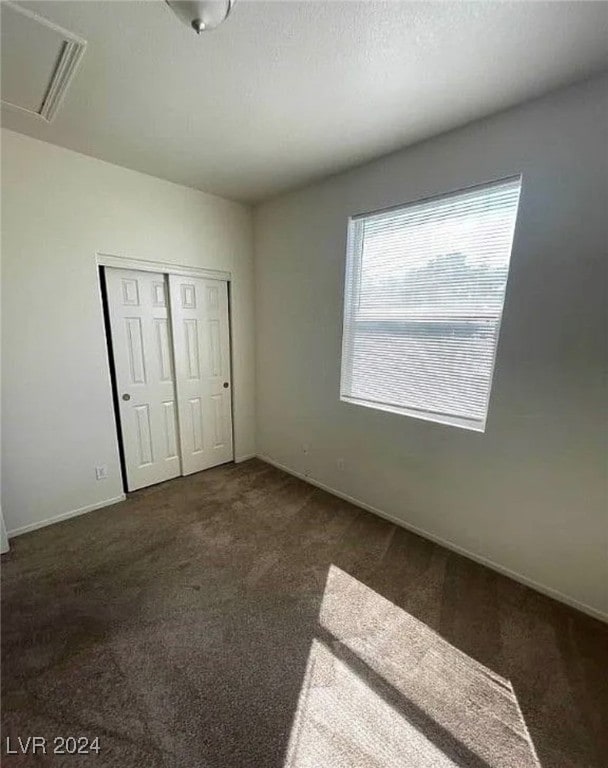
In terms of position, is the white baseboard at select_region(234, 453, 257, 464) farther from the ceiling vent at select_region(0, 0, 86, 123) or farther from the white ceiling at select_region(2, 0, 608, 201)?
the ceiling vent at select_region(0, 0, 86, 123)

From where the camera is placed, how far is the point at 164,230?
2.84 meters

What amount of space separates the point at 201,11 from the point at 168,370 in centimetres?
248

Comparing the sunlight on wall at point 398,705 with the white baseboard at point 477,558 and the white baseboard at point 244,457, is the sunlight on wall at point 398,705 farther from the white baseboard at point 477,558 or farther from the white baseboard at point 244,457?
the white baseboard at point 244,457

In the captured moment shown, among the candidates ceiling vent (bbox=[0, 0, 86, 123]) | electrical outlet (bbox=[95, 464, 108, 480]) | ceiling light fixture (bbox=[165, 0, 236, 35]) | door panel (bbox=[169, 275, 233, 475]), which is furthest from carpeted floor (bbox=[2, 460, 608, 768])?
ceiling vent (bbox=[0, 0, 86, 123])

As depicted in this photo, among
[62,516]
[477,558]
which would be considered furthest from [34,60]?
[477,558]

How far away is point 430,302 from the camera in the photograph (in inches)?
89.9

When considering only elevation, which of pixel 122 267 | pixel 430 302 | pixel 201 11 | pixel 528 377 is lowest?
pixel 528 377

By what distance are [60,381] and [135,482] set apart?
1132 mm

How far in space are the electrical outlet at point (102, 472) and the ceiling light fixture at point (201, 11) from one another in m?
2.86

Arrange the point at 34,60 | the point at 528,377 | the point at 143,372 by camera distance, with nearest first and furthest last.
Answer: the point at 34,60 < the point at 528,377 < the point at 143,372

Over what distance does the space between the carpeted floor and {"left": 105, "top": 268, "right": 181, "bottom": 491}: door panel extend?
748 millimetres

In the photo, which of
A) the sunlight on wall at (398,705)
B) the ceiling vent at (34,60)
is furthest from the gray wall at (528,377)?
the ceiling vent at (34,60)

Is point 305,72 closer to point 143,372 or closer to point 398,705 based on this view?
point 143,372

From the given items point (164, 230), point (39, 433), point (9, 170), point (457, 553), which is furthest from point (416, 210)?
point (39, 433)
